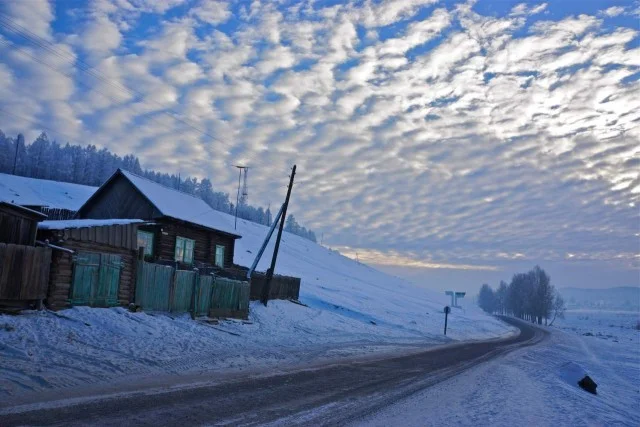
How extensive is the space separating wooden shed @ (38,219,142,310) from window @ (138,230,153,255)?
24.0 feet

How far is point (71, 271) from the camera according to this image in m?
18.7

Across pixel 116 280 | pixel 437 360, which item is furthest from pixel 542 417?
pixel 116 280

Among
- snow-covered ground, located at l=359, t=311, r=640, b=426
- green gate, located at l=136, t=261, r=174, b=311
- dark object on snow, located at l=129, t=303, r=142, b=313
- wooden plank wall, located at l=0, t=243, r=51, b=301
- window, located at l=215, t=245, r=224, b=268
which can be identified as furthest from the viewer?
window, located at l=215, t=245, r=224, b=268

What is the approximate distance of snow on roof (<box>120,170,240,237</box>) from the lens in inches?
1200

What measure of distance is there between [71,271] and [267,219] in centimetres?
17279

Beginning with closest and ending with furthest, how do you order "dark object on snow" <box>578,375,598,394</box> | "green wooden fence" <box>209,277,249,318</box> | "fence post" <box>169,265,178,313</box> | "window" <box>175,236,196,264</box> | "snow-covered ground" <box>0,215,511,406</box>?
1. "snow-covered ground" <box>0,215,511,406</box>
2. "dark object on snow" <box>578,375,598,394</box>
3. "fence post" <box>169,265,178,313</box>
4. "green wooden fence" <box>209,277,249,318</box>
5. "window" <box>175,236,196,264</box>

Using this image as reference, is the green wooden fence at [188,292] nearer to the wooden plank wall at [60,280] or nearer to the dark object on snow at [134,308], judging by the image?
the dark object on snow at [134,308]

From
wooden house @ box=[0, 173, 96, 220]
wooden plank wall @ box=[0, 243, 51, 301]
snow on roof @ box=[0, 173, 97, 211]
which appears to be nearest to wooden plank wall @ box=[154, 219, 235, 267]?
wooden plank wall @ box=[0, 243, 51, 301]

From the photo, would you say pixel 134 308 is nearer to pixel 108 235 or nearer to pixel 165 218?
pixel 108 235

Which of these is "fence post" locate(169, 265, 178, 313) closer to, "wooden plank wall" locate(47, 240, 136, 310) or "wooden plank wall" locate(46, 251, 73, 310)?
"wooden plank wall" locate(47, 240, 136, 310)

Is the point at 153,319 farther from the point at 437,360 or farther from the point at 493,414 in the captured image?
the point at 493,414

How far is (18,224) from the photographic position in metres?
17.4

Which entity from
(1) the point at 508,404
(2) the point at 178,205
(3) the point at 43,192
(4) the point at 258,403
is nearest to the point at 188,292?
(2) the point at 178,205

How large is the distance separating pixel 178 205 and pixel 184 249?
3.15 metres
